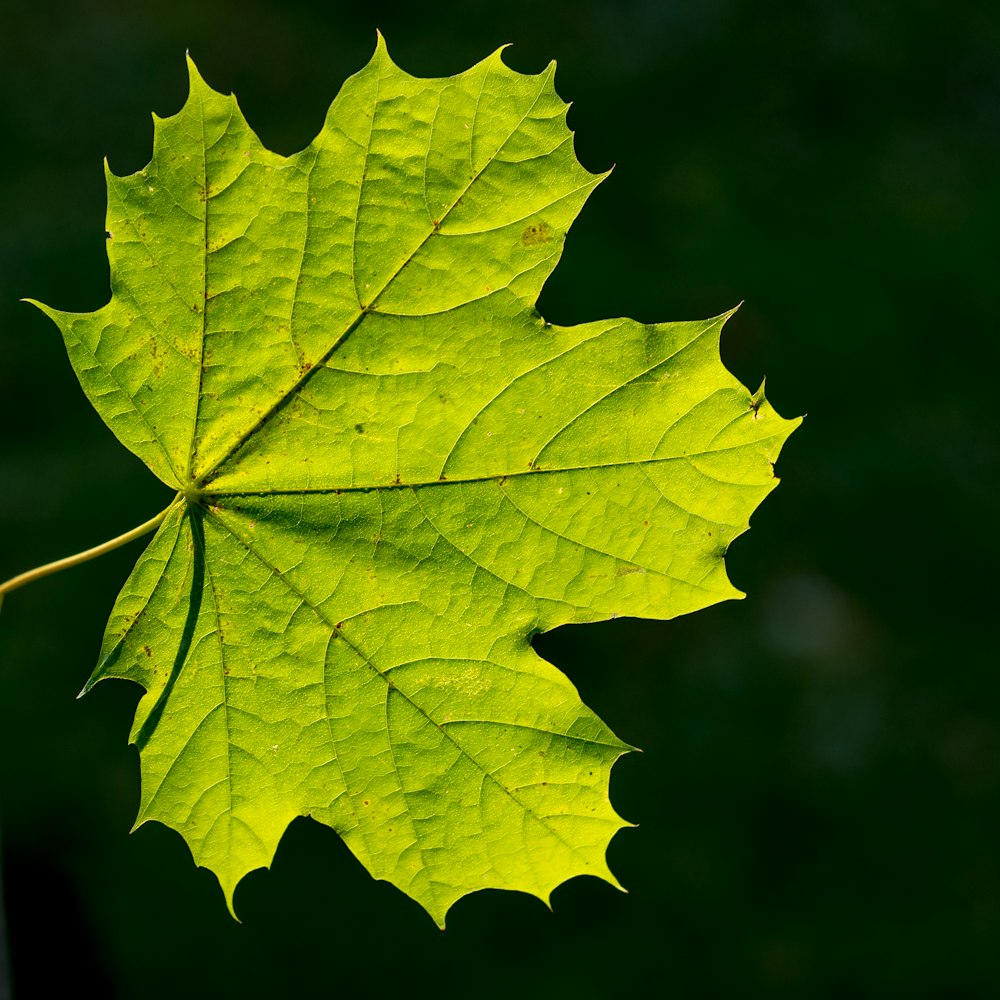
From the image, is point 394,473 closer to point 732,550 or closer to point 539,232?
point 539,232

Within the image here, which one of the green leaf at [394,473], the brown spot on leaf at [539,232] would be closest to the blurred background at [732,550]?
the green leaf at [394,473]

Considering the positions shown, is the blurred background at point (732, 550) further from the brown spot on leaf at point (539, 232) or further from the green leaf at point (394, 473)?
the brown spot on leaf at point (539, 232)

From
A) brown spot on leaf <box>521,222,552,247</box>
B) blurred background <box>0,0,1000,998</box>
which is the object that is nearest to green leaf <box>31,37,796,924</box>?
brown spot on leaf <box>521,222,552,247</box>

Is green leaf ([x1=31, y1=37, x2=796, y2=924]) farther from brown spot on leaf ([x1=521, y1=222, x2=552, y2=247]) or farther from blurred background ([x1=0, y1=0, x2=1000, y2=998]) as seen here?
blurred background ([x1=0, y1=0, x2=1000, y2=998])

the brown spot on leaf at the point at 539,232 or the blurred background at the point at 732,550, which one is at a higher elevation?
the blurred background at the point at 732,550

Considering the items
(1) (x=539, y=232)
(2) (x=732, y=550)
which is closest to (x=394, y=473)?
Answer: (1) (x=539, y=232)

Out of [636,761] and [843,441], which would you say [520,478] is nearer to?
[636,761]
